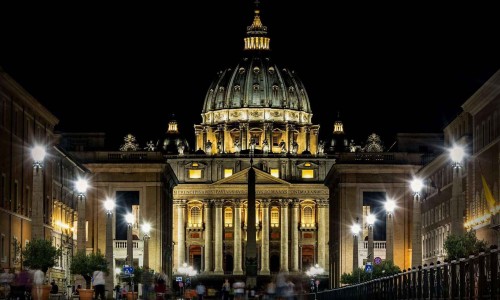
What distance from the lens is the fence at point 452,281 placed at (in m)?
36.4

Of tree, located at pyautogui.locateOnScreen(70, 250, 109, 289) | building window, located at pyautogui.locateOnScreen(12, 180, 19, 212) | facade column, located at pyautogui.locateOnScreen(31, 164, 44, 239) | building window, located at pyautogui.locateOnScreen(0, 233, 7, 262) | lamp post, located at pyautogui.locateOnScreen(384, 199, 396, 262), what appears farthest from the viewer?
lamp post, located at pyautogui.locateOnScreen(384, 199, 396, 262)

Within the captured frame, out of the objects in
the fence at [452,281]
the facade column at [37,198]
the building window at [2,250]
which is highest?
the facade column at [37,198]

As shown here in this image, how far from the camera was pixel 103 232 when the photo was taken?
165 meters

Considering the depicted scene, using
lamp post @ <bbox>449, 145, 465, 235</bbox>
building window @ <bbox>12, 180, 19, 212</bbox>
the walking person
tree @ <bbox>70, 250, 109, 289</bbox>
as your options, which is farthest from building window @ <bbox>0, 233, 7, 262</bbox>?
lamp post @ <bbox>449, 145, 465, 235</bbox>

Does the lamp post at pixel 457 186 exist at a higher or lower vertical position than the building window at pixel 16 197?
lower

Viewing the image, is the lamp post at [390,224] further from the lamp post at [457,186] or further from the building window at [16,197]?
the lamp post at [457,186]

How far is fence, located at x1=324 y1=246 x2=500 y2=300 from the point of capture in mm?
36438

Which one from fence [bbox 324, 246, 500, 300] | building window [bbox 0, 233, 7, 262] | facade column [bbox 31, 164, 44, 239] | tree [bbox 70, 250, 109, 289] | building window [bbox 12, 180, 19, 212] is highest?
building window [bbox 12, 180, 19, 212]

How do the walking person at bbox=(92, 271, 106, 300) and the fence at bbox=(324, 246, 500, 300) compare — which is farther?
the walking person at bbox=(92, 271, 106, 300)

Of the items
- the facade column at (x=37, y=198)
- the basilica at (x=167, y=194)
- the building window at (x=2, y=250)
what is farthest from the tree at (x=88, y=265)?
the facade column at (x=37, y=198)

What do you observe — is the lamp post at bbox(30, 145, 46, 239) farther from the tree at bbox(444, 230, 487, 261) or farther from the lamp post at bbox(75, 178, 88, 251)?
the tree at bbox(444, 230, 487, 261)

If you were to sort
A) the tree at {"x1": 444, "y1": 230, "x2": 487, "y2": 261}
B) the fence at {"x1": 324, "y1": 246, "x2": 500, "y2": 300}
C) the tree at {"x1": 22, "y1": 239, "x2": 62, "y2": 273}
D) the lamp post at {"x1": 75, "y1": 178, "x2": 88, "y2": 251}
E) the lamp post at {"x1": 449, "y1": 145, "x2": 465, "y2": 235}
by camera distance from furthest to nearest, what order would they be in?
the tree at {"x1": 22, "y1": 239, "x2": 62, "y2": 273}
the lamp post at {"x1": 75, "y1": 178, "x2": 88, "y2": 251}
the tree at {"x1": 444, "y1": 230, "x2": 487, "y2": 261}
the lamp post at {"x1": 449, "y1": 145, "x2": 465, "y2": 235}
the fence at {"x1": 324, "y1": 246, "x2": 500, "y2": 300}

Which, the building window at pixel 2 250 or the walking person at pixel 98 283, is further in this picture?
the building window at pixel 2 250

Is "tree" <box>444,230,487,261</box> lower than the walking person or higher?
higher
